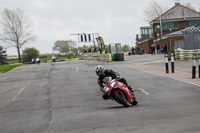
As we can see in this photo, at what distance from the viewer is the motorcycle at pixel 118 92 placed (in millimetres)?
9547

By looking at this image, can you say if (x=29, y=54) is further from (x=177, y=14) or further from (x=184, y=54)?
(x=184, y=54)

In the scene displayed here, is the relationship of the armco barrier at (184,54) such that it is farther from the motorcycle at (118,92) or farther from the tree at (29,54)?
the tree at (29,54)

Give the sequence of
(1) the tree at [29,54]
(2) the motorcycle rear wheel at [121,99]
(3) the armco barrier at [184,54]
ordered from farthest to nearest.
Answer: (1) the tree at [29,54], (3) the armco barrier at [184,54], (2) the motorcycle rear wheel at [121,99]

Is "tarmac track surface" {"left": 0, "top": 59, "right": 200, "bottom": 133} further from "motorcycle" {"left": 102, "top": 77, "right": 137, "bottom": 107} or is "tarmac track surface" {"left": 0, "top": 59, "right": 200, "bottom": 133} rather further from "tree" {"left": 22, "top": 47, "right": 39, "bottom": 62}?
"tree" {"left": 22, "top": 47, "right": 39, "bottom": 62}

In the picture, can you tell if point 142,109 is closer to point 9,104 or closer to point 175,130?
point 175,130

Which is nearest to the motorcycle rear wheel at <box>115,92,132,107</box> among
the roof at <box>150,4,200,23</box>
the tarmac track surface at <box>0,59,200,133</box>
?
the tarmac track surface at <box>0,59,200,133</box>

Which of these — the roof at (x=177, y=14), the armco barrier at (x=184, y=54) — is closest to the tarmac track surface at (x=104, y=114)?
the armco barrier at (x=184, y=54)

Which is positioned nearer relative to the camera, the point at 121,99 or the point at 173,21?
the point at 121,99

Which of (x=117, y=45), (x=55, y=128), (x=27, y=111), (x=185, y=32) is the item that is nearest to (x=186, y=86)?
(x=27, y=111)

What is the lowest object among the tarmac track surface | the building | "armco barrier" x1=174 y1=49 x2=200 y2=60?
the tarmac track surface

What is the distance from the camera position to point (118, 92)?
31.5 ft

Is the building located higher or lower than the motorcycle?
higher

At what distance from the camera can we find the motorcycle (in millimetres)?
9547

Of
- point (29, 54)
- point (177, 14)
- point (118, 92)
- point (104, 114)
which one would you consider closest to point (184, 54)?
point (118, 92)
